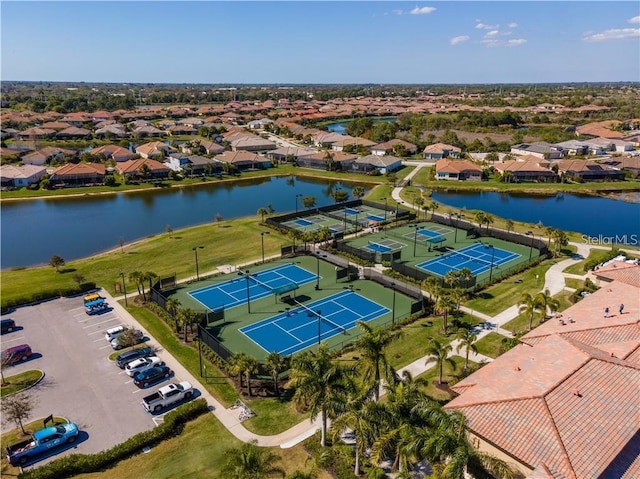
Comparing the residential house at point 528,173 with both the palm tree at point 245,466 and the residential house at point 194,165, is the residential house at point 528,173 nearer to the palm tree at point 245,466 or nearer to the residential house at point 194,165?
the residential house at point 194,165

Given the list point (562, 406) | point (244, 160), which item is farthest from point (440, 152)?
point (562, 406)

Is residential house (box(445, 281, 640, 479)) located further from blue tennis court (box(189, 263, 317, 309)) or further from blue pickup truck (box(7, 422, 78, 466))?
blue tennis court (box(189, 263, 317, 309))

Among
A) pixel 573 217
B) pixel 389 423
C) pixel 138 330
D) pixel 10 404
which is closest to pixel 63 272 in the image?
pixel 138 330

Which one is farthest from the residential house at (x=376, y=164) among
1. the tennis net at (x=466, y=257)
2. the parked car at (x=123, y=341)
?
the parked car at (x=123, y=341)

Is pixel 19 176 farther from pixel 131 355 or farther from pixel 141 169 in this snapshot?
pixel 131 355

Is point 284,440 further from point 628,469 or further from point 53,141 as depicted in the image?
point 53,141

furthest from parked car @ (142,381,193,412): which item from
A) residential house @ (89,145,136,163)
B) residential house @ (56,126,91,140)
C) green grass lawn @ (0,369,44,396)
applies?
residential house @ (56,126,91,140)

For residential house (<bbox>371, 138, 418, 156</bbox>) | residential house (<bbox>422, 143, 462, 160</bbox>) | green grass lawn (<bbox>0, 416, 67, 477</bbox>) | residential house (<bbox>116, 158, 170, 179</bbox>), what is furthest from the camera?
residential house (<bbox>371, 138, 418, 156</bbox>)
